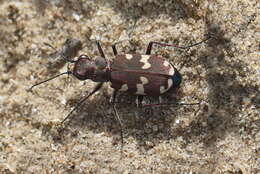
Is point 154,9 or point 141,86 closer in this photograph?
point 141,86

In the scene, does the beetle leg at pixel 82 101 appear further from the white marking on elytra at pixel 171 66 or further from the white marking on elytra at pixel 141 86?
the white marking on elytra at pixel 171 66

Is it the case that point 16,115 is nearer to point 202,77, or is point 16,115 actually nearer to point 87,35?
point 87,35

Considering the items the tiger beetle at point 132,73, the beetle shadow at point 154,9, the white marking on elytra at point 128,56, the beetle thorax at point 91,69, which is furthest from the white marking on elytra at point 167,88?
the beetle shadow at point 154,9

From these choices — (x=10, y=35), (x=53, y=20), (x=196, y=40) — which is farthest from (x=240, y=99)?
(x=10, y=35)

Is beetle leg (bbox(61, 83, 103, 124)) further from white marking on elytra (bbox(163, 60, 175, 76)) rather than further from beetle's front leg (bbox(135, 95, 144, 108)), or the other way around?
white marking on elytra (bbox(163, 60, 175, 76))

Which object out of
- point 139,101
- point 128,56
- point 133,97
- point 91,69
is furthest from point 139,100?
point 91,69

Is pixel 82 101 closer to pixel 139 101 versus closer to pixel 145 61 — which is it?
pixel 139 101

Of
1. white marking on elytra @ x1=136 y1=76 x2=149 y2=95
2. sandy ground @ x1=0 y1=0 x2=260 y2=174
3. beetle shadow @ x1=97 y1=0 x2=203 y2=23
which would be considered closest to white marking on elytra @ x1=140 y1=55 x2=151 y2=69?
white marking on elytra @ x1=136 y1=76 x2=149 y2=95
